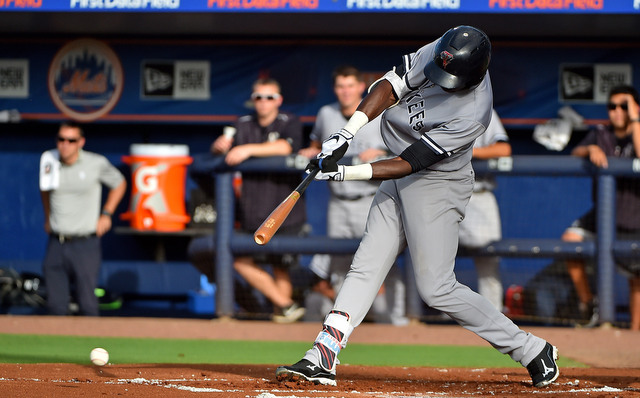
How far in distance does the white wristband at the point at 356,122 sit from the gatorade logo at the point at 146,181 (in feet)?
13.7

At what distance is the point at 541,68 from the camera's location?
305 inches

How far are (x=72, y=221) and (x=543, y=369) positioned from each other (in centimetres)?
389

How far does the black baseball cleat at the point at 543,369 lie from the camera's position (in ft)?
13.6

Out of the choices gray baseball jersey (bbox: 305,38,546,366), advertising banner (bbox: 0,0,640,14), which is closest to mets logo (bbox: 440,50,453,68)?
gray baseball jersey (bbox: 305,38,546,366)

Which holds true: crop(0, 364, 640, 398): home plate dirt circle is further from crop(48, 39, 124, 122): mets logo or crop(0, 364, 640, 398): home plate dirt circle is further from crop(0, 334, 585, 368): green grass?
crop(48, 39, 124, 122): mets logo

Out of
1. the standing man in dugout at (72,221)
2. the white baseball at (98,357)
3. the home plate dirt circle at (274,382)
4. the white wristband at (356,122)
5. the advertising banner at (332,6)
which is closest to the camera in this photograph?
the home plate dirt circle at (274,382)

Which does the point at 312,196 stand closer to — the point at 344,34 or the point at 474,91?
the point at 344,34

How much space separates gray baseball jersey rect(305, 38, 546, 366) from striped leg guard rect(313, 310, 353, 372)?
0.10ft

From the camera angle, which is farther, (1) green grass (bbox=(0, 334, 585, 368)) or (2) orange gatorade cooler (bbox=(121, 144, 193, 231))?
(2) orange gatorade cooler (bbox=(121, 144, 193, 231))

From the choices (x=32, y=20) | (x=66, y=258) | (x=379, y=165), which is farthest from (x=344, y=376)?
(x=32, y=20)

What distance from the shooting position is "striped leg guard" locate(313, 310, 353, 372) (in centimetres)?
397

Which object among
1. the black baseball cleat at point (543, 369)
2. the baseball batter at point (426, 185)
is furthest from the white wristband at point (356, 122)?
the black baseball cleat at point (543, 369)

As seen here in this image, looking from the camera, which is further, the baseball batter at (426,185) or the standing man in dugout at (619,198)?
the standing man in dugout at (619,198)

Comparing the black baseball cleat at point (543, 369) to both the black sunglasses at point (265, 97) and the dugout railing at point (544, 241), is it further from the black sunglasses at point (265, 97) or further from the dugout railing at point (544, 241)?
the black sunglasses at point (265, 97)
